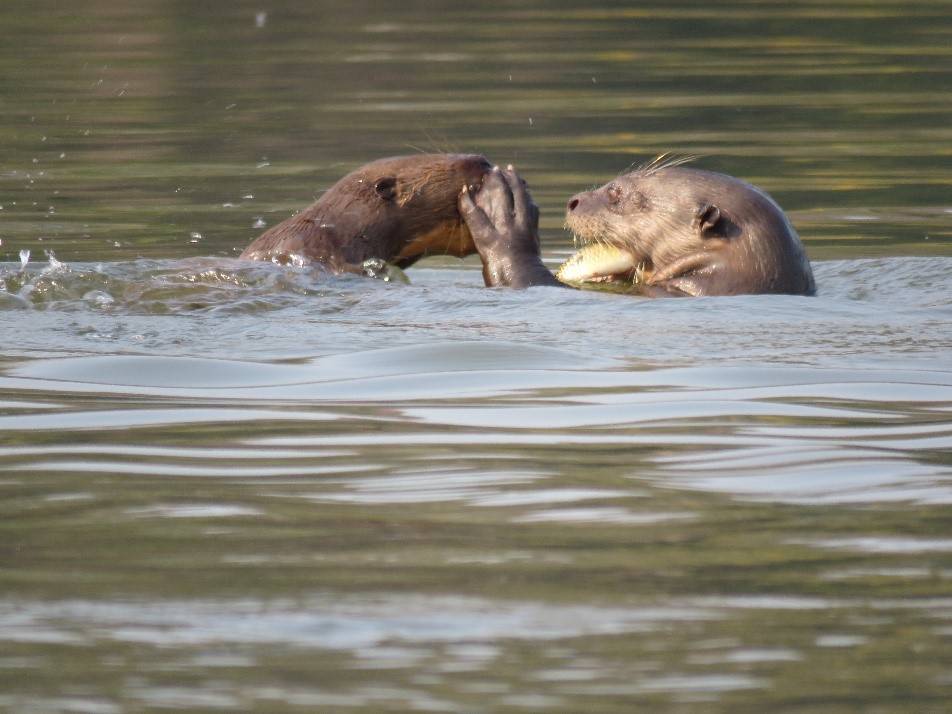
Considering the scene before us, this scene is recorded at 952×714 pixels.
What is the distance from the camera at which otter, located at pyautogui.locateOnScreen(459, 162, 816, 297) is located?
7.46m

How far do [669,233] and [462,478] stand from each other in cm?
390

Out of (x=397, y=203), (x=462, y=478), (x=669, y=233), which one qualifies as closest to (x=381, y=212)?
(x=397, y=203)

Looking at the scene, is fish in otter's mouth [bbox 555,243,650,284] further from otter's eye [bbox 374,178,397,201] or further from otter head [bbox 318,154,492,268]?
otter's eye [bbox 374,178,397,201]

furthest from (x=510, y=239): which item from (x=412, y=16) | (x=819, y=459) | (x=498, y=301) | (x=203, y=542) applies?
(x=412, y=16)

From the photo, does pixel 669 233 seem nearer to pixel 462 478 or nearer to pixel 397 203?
pixel 397 203

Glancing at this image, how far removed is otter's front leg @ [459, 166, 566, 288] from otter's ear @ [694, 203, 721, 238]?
658mm

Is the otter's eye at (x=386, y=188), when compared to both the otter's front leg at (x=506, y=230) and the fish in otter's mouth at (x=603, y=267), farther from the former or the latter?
the fish in otter's mouth at (x=603, y=267)

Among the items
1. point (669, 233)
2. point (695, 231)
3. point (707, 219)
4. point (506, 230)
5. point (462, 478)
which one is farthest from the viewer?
point (669, 233)

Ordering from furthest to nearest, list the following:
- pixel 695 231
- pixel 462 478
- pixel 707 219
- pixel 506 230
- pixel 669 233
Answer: pixel 669 233 < pixel 695 231 < pixel 707 219 < pixel 506 230 < pixel 462 478

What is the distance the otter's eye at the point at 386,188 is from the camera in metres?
7.72

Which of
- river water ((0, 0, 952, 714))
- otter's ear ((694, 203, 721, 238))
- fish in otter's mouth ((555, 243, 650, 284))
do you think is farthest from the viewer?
fish in otter's mouth ((555, 243, 650, 284))


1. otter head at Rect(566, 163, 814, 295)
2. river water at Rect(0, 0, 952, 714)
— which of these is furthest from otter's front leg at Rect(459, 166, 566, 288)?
otter head at Rect(566, 163, 814, 295)

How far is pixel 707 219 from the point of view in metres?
7.69

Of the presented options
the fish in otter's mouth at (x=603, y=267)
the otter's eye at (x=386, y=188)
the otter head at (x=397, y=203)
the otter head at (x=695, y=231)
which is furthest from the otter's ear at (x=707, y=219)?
the otter's eye at (x=386, y=188)
